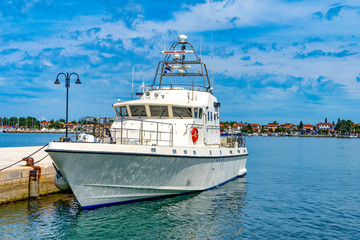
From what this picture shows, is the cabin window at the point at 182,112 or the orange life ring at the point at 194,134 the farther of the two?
the cabin window at the point at 182,112

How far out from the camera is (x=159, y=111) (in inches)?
540

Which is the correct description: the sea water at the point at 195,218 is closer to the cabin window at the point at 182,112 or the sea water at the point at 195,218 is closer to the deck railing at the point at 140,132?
the deck railing at the point at 140,132

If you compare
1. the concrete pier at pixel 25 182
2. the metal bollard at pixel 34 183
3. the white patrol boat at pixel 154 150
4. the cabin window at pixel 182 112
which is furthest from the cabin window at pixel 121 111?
the metal bollard at pixel 34 183

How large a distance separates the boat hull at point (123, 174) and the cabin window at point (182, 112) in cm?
195

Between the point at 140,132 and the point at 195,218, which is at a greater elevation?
the point at 140,132

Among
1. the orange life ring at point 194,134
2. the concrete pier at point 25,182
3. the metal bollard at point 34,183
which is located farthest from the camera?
the orange life ring at point 194,134

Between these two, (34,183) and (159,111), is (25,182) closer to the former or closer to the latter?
(34,183)

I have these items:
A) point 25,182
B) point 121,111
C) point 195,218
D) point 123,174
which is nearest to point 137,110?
point 121,111

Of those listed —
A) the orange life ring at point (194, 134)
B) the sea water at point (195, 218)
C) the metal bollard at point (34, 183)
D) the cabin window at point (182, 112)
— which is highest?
the cabin window at point (182, 112)

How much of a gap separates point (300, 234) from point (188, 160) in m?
4.60

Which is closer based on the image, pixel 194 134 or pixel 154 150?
pixel 154 150

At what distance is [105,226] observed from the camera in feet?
32.2

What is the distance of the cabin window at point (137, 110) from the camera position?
45.5 feet

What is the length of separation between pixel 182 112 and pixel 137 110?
1.88 metres
